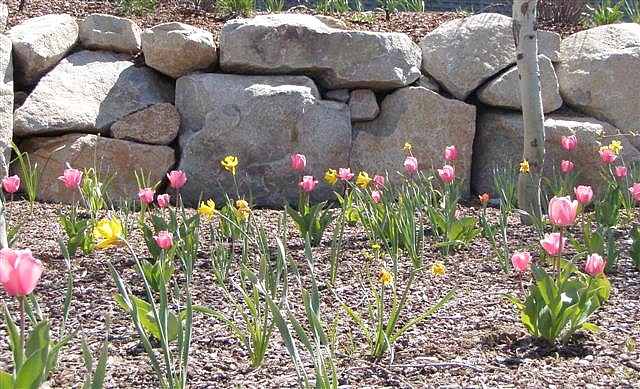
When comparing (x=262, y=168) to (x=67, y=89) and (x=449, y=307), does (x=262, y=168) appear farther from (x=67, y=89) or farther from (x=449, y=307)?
(x=449, y=307)

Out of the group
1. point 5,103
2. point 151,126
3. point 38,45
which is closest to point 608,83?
point 151,126

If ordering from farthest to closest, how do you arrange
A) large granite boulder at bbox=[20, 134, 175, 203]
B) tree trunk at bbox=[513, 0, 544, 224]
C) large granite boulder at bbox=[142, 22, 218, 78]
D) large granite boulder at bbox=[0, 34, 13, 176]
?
large granite boulder at bbox=[142, 22, 218, 78]
large granite boulder at bbox=[20, 134, 175, 203]
large granite boulder at bbox=[0, 34, 13, 176]
tree trunk at bbox=[513, 0, 544, 224]

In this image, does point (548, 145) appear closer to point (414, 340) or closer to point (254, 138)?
point (254, 138)

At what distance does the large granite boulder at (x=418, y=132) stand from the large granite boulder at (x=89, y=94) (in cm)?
132

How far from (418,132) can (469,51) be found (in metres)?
0.64

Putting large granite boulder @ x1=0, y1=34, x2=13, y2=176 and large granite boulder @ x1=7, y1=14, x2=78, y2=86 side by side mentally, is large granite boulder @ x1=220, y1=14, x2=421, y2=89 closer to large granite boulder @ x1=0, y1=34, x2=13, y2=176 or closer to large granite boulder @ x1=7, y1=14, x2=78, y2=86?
large granite boulder @ x1=7, y1=14, x2=78, y2=86

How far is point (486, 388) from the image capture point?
6.67 feet

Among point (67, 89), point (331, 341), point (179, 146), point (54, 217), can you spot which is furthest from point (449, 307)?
point (67, 89)

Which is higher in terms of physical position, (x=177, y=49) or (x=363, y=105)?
(x=177, y=49)

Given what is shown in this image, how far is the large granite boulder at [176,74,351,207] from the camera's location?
4988mm

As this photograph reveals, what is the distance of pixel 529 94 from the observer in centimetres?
400

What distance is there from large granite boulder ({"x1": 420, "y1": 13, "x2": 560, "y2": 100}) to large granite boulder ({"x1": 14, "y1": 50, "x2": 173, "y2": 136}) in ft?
5.65

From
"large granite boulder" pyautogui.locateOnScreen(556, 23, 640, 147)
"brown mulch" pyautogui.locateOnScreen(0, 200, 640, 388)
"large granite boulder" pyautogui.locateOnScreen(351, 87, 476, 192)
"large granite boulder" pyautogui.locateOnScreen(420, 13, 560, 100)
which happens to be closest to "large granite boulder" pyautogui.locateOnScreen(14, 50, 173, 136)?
"large granite boulder" pyautogui.locateOnScreen(351, 87, 476, 192)

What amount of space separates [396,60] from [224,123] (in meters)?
1.16
